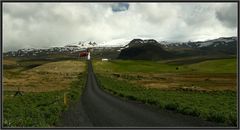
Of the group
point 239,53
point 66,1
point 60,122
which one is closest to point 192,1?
point 239,53

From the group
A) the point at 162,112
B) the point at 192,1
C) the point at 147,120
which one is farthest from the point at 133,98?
the point at 192,1

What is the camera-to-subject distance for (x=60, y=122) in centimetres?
3088

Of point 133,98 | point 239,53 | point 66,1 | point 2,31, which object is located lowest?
point 133,98

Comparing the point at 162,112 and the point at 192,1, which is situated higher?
the point at 192,1

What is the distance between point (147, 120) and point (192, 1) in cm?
1266

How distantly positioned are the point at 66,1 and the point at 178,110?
19513 mm

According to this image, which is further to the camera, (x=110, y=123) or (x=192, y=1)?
(x=110, y=123)

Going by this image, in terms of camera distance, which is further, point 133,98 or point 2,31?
point 133,98

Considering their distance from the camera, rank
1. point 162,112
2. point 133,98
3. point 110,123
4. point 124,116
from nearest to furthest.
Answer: point 110,123 → point 124,116 → point 162,112 → point 133,98

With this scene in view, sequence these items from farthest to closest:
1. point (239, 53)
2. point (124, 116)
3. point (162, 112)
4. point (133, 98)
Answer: point (133, 98) → point (162, 112) → point (124, 116) → point (239, 53)

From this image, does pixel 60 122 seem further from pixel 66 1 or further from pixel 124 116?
pixel 66 1

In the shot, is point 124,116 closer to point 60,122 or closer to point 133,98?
point 60,122

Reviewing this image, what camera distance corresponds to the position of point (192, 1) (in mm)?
21719

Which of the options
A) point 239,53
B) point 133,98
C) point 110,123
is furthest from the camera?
point 133,98
